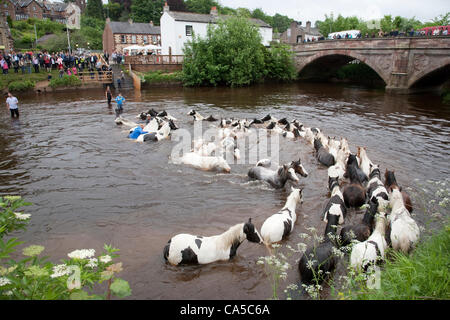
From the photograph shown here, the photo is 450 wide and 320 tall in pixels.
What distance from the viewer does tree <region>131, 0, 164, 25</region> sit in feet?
306

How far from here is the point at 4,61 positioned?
114ft

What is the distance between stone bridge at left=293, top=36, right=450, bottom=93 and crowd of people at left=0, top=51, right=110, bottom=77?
100ft

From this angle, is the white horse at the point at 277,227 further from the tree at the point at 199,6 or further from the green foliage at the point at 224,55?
the tree at the point at 199,6

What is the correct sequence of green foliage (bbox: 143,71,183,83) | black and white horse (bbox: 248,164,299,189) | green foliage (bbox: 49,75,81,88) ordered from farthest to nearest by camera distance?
green foliage (bbox: 143,71,183,83), green foliage (bbox: 49,75,81,88), black and white horse (bbox: 248,164,299,189)

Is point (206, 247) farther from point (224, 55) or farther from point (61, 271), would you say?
point (224, 55)

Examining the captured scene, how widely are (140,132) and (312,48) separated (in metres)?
34.9

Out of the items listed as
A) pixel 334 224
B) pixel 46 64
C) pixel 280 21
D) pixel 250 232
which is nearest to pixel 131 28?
pixel 46 64

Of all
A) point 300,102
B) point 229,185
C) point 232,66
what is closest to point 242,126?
point 229,185

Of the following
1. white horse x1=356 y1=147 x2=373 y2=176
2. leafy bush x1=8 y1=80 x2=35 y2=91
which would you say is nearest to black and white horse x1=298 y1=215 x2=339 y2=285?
white horse x1=356 y1=147 x2=373 y2=176

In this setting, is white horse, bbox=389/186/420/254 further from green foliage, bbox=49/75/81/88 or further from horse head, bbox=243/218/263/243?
green foliage, bbox=49/75/81/88

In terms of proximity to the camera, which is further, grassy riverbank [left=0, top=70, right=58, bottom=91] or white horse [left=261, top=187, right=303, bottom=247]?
grassy riverbank [left=0, top=70, right=58, bottom=91]

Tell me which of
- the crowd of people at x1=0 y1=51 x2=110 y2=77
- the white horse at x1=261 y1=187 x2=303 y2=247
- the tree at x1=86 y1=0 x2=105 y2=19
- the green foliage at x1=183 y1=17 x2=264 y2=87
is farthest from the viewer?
the tree at x1=86 y1=0 x2=105 y2=19
